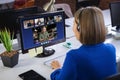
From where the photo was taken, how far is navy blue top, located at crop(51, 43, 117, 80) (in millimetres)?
1386

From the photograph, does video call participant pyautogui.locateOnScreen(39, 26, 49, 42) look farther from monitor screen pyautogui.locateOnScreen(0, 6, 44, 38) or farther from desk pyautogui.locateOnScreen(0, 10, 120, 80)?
monitor screen pyautogui.locateOnScreen(0, 6, 44, 38)

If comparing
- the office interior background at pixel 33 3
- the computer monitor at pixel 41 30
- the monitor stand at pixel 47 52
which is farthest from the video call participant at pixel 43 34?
the office interior background at pixel 33 3

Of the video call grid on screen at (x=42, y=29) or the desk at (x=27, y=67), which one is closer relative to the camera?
the desk at (x=27, y=67)

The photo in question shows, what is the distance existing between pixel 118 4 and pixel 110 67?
1.27 m

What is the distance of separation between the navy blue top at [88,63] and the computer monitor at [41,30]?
526mm

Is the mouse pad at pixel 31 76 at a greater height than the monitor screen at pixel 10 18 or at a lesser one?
lesser

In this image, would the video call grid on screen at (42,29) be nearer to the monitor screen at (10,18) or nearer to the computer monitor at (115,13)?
the monitor screen at (10,18)

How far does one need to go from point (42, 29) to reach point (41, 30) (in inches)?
0.5

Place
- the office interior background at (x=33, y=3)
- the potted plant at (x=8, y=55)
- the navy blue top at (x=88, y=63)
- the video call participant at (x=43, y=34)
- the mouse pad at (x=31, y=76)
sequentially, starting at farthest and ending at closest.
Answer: the office interior background at (x=33, y=3), the video call participant at (x=43, y=34), the potted plant at (x=8, y=55), the mouse pad at (x=31, y=76), the navy blue top at (x=88, y=63)

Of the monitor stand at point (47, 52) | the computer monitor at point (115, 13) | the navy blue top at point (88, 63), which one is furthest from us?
the computer monitor at point (115, 13)

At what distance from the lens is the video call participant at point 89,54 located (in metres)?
1.39

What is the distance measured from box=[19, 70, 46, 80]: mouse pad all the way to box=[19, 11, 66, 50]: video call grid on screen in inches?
10.0

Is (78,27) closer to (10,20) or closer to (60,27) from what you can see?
(60,27)

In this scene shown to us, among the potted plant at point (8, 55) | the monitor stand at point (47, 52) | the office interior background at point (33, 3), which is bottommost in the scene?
the monitor stand at point (47, 52)
